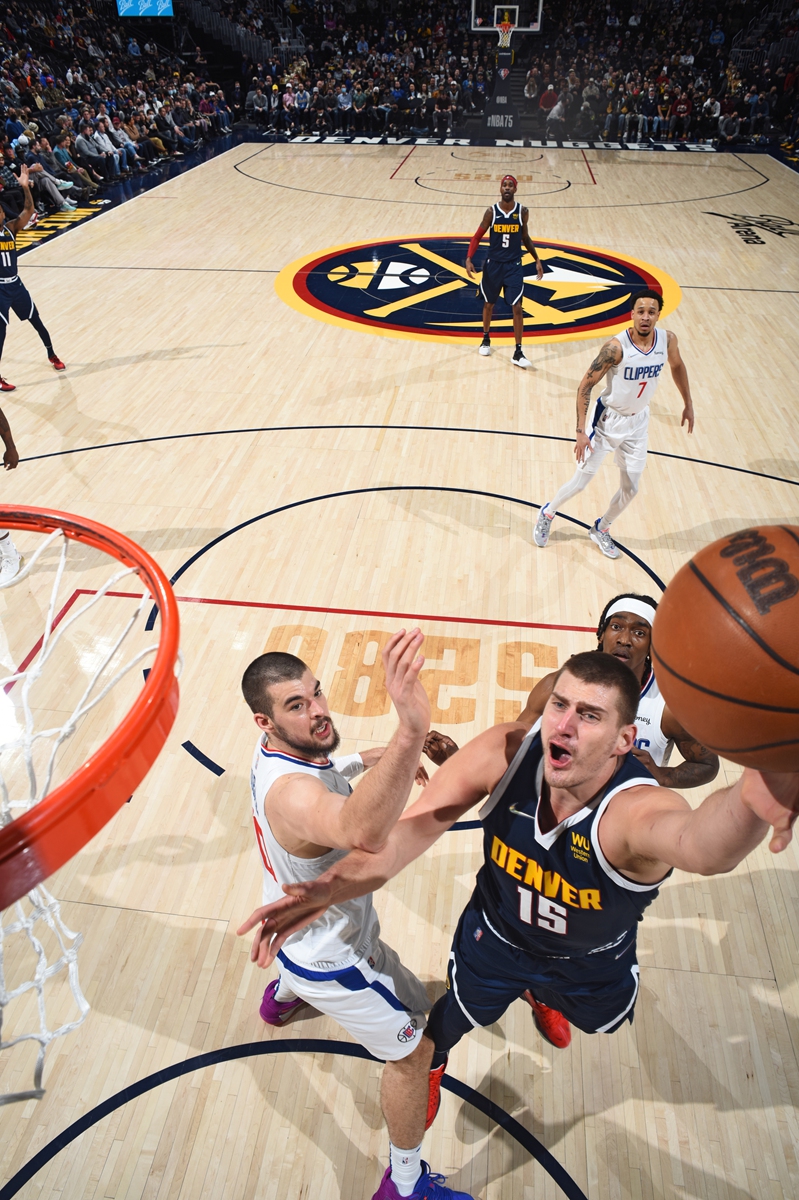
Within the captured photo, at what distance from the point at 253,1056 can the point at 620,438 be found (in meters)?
4.33

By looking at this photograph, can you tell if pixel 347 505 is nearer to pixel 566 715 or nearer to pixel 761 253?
pixel 566 715

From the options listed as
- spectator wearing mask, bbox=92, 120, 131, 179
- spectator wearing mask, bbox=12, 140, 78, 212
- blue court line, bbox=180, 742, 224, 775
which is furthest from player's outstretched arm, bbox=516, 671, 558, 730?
spectator wearing mask, bbox=92, 120, 131, 179

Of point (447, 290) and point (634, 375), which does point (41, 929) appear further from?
point (447, 290)

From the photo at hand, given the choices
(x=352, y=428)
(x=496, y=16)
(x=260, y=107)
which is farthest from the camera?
(x=496, y=16)

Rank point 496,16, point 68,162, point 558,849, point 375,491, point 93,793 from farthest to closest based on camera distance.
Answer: point 496,16
point 68,162
point 375,491
point 558,849
point 93,793

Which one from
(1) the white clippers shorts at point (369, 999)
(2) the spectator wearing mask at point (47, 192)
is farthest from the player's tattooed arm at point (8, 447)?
(2) the spectator wearing mask at point (47, 192)

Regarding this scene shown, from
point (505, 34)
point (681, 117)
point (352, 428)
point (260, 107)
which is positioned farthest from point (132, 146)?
point (505, 34)

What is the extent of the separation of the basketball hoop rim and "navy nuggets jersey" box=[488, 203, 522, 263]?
22.5 ft

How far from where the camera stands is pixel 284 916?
1990mm

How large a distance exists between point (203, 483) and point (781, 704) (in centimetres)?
563

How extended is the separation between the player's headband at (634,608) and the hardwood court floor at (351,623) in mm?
1303

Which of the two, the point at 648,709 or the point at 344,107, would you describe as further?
the point at 344,107

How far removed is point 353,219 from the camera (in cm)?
1380

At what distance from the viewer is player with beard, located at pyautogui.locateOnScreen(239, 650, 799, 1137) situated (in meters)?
2.07
